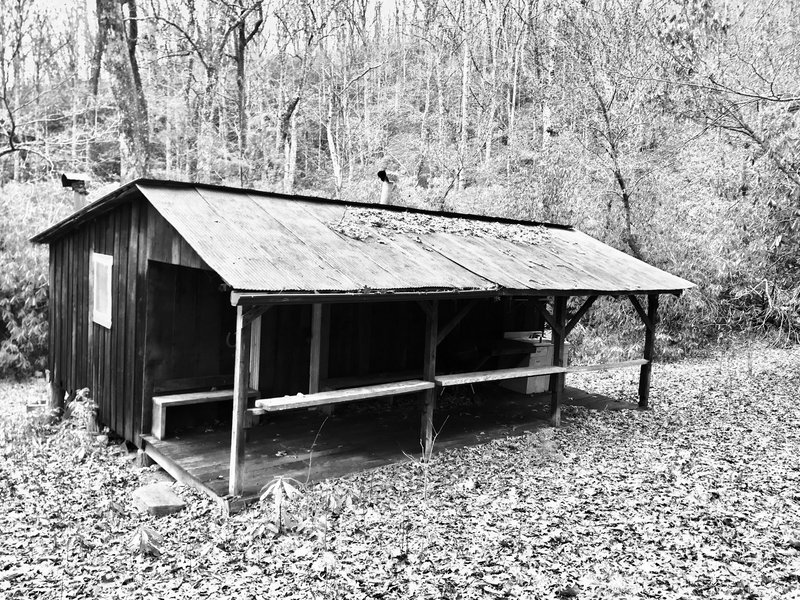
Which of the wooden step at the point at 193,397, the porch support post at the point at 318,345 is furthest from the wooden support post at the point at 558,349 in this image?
the wooden step at the point at 193,397

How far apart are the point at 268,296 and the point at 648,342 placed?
685 centimetres

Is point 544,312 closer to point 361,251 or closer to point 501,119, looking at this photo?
point 361,251

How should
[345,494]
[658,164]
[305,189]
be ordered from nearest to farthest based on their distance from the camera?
[345,494] → [658,164] → [305,189]

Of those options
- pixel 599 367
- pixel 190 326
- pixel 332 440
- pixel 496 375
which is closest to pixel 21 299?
pixel 190 326

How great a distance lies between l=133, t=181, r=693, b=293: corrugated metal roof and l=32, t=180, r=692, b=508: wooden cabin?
3cm

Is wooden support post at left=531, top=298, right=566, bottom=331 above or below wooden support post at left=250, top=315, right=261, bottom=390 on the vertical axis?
above

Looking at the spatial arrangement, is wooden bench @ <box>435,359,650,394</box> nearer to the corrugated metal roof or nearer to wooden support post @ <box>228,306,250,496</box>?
the corrugated metal roof

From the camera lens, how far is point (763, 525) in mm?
4938

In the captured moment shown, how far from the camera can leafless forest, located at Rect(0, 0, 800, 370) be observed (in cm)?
1088

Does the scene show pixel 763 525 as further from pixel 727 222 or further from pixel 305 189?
pixel 305 189

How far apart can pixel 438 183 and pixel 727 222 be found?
9.02 metres

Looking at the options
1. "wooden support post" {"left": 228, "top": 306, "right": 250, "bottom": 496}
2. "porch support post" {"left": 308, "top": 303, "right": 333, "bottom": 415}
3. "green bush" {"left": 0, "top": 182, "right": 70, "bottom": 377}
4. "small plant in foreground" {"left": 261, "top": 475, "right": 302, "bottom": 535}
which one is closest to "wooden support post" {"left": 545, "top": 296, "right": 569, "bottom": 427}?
"porch support post" {"left": 308, "top": 303, "right": 333, "bottom": 415}

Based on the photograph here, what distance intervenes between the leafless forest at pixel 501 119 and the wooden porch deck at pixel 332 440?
16.3ft

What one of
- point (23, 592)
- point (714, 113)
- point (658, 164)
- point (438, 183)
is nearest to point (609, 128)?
point (658, 164)
